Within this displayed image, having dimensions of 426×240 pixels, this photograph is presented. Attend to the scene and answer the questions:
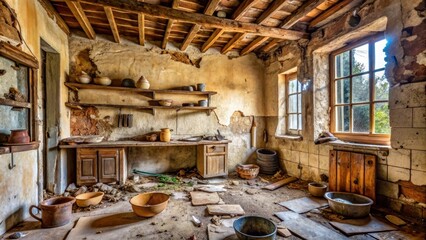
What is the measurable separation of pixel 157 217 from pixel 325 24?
3.94 meters

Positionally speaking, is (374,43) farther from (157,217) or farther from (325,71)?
(157,217)

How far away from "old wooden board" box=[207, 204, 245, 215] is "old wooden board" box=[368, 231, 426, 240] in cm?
143

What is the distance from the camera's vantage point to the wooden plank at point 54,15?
297cm

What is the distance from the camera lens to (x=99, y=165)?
3688 mm

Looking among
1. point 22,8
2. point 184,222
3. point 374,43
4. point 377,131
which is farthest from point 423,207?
point 22,8

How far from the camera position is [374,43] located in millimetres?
3066

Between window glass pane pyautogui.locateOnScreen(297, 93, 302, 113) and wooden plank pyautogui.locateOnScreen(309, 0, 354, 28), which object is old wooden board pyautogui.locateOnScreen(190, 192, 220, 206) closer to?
window glass pane pyautogui.locateOnScreen(297, 93, 302, 113)

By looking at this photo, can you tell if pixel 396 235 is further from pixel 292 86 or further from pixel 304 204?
pixel 292 86

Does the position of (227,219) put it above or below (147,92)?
below

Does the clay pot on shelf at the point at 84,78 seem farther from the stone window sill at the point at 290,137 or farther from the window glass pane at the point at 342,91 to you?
the window glass pane at the point at 342,91

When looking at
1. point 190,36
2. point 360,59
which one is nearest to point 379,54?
point 360,59

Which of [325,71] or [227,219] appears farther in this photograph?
[325,71]

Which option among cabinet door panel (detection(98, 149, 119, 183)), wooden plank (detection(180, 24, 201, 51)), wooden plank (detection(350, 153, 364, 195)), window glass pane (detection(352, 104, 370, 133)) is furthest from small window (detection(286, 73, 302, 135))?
cabinet door panel (detection(98, 149, 119, 183))

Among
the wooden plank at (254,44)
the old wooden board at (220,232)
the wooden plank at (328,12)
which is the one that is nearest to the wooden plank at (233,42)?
the wooden plank at (254,44)
